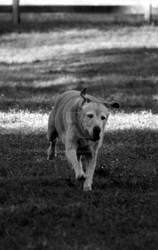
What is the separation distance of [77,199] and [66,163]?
2.34m

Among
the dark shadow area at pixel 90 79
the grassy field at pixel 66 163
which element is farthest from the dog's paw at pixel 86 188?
the dark shadow area at pixel 90 79

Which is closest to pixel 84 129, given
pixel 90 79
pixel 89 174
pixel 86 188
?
pixel 89 174

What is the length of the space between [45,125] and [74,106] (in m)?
4.25

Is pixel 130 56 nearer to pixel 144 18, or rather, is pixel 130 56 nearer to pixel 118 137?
pixel 144 18

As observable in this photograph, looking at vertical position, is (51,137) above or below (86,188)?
below

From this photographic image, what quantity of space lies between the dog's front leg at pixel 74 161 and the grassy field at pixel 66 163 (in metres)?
0.21

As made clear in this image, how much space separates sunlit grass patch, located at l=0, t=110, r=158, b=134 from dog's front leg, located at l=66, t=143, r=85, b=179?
393cm

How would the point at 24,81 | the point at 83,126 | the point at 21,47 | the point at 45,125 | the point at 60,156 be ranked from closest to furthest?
the point at 83,126 < the point at 60,156 < the point at 45,125 < the point at 24,81 < the point at 21,47

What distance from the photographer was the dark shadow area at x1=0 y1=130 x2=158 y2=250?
7.09 metres

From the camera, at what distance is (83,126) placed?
934 centimetres

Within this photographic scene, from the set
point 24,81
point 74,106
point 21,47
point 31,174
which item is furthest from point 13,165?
point 21,47

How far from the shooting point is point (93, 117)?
9.18 meters

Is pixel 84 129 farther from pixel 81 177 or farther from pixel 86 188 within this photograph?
pixel 86 188

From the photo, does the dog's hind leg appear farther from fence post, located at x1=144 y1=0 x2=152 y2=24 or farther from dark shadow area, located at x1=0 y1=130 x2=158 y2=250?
fence post, located at x1=144 y1=0 x2=152 y2=24
